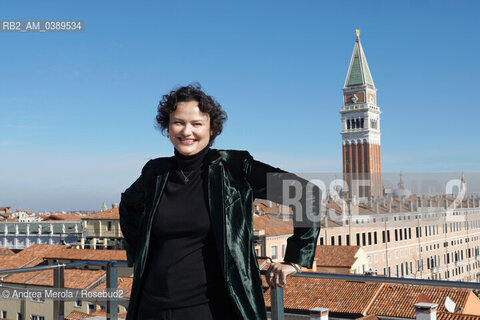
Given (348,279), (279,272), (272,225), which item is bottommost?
(272,225)

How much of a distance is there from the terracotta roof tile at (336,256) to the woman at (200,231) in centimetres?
3225

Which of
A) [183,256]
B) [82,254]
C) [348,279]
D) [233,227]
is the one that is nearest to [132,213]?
[183,256]

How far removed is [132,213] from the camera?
84.2 inches

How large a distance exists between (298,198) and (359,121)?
78.9 metres

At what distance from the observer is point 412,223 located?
174 ft

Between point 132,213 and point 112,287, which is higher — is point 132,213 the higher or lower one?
the higher one

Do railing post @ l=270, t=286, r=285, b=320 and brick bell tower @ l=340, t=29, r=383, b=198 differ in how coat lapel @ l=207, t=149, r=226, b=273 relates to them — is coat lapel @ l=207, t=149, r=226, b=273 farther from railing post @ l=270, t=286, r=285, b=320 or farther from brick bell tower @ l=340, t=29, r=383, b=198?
brick bell tower @ l=340, t=29, r=383, b=198

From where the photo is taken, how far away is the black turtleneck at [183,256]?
5.83ft

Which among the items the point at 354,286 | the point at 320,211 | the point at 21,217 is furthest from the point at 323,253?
the point at 21,217

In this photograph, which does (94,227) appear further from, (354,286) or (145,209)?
(145,209)

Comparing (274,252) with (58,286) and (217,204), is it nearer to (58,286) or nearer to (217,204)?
(58,286)

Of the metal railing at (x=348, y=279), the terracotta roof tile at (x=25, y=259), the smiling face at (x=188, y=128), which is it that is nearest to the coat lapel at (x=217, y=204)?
the smiling face at (x=188, y=128)

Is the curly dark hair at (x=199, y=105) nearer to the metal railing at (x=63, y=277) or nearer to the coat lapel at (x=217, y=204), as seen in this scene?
the coat lapel at (x=217, y=204)

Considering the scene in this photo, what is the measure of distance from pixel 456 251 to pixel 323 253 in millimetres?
32114
